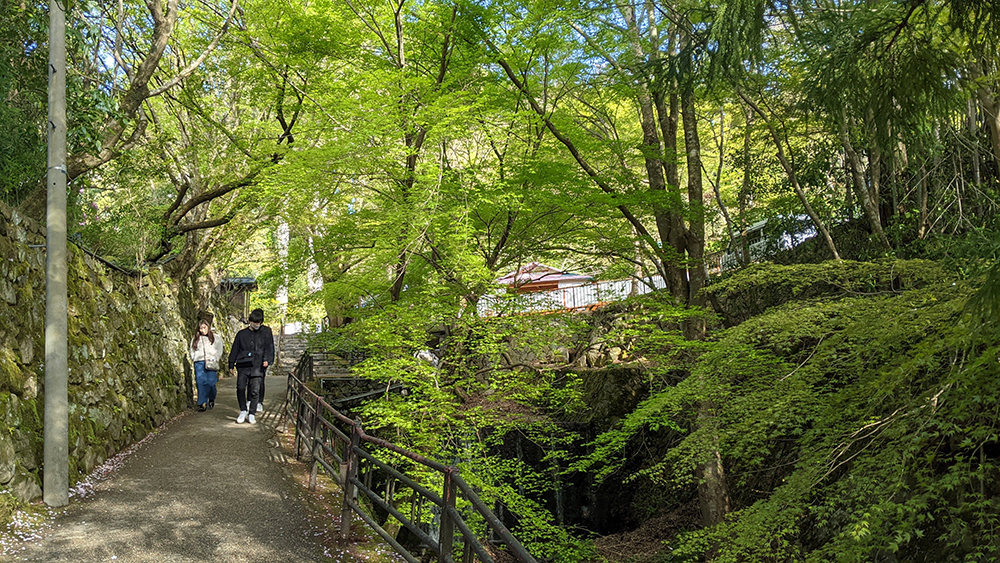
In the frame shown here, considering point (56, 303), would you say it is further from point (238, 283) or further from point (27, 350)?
point (238, 283)

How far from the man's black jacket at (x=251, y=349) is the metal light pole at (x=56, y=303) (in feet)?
14.3

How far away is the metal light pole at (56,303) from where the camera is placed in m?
5.96

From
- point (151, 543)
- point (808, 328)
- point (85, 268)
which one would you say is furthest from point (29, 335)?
point (808, 328)

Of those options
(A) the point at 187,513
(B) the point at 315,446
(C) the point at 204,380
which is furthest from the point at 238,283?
(A) the point at 187,513

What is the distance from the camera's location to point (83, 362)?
811cm

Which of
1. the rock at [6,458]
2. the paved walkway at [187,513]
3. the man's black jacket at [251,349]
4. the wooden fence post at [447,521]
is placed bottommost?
the paved walkway at [187,513]

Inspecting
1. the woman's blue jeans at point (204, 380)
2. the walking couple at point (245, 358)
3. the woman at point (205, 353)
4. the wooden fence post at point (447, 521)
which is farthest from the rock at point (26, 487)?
the woman's blue jeans at point (204, 380)

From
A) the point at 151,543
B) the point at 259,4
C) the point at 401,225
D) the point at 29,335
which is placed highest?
the point at 259,4

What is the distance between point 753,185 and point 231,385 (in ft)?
48.0

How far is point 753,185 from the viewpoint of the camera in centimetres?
1341

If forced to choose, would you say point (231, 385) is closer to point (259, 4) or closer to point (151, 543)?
point (259, 4)

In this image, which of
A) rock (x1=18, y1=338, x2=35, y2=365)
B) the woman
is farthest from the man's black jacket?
rock (x1=18, y1=338, x2=35, y2=365)

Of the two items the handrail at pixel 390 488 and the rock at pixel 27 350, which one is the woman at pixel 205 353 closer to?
the handrail at pixel 390 488

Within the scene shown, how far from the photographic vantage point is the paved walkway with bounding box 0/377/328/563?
5.30 meters
